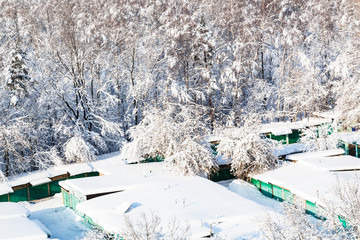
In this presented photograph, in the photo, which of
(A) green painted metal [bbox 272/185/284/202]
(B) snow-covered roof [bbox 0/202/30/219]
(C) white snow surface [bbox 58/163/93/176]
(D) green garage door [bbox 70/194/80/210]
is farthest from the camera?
(C) white snow surface [bbox 58/163/93/176]

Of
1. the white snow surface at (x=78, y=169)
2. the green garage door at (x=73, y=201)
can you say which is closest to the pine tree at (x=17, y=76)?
the white snow surface at (x=78, y=169)

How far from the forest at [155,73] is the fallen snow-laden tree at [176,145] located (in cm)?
9

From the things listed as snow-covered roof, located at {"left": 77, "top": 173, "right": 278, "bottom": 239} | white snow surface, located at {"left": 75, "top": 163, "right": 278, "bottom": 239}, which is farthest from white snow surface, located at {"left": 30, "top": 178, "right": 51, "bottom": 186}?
snow-covered roof, located at {"left": 77, "top": 173, "right": 278, "bottom": 239}

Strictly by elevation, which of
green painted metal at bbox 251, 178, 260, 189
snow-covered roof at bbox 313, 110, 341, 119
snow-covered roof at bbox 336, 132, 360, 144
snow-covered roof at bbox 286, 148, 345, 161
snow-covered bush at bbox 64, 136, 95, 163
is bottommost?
green painted metal at bbox 251, 178, 260, 189

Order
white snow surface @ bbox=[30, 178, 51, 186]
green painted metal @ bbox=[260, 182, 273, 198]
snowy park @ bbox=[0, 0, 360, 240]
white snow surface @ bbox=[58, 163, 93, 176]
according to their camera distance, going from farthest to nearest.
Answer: white snow surface @ bbox=[58, 163, 93, 176], white snow surface @ bbox=[30, 178, 51, 186], green painted metal @ bbox=[260, 182, 273, 198], snowy park @ bbox=[0, 0, 360, 240]

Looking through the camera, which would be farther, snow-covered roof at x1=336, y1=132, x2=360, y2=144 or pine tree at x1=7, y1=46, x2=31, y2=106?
snow-covered roof at x1=336, y1=132, x2=360, y2=144

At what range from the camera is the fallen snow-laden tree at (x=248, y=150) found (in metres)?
24.7

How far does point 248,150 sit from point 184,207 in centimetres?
854

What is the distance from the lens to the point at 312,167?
24.0m

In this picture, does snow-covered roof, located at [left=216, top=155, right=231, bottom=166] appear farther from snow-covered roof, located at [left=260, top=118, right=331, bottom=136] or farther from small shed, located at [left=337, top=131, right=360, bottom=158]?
small shed, located at [left=337, top=131, right=360, bottom=158]

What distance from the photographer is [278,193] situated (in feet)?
75.4

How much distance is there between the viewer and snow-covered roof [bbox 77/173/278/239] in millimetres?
16344

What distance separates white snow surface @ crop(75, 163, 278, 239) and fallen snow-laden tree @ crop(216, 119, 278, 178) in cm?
365

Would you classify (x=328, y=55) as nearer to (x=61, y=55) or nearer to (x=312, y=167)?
(x=312, y=167)
